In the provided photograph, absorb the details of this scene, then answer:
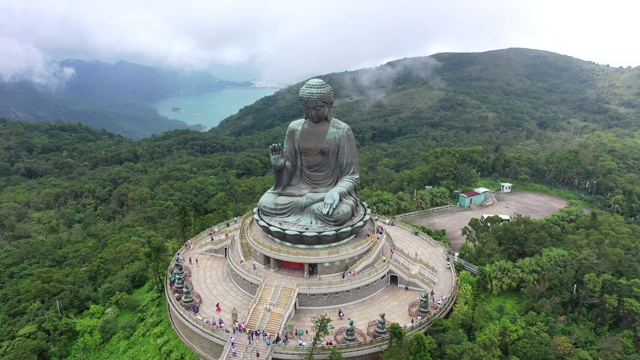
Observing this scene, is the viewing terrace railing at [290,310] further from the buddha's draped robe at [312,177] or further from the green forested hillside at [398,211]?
the green forested hillside at [398,211]

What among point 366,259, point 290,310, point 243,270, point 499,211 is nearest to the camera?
point 290,310

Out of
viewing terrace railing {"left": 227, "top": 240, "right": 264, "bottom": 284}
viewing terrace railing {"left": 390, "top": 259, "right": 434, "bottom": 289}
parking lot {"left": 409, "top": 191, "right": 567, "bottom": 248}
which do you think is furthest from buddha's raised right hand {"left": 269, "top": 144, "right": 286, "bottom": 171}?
parking lot {"left": 409, "top": 191, "right": 567, "bottom": 248}

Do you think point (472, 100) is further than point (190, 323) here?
Yes

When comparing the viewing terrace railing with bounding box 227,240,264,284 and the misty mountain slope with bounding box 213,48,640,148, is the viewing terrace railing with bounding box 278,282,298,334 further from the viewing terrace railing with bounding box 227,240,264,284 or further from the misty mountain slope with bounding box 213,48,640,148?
the misty mountain slope with bounding box 213,48,640,148

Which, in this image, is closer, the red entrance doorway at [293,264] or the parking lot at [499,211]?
the red entrance doorway at [293,264]

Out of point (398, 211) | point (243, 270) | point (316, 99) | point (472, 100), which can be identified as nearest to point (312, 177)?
point (316, 99)

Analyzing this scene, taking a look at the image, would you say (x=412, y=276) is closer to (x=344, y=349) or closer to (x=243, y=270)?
(x=344, y=349)

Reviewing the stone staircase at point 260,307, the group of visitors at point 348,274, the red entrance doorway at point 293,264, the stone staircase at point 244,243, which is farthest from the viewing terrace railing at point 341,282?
the stone staircase at point 244,243

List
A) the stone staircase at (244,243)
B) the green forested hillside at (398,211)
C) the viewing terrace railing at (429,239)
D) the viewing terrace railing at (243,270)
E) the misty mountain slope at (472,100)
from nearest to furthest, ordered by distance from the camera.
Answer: the green forested hillside at (398,211)
the viewing terrace railing at (243,270)
the stone staircase at (244,243)
the viewing terrace railing at (429,239)
the misty mountain slope at (472,100)
